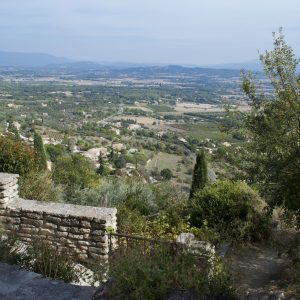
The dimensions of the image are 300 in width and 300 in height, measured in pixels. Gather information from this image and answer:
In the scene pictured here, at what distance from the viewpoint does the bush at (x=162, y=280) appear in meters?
3.83

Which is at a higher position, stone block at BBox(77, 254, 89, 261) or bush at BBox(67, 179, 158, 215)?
bush at BBox(67, 179, 158, 215)

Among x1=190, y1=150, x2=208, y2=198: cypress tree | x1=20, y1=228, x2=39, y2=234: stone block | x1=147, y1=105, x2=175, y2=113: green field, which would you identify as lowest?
x1=147, y1=105, x2=175, y2=113: green field

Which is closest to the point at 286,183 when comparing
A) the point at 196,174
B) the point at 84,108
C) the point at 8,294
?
the point at 8,294

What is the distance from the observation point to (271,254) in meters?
8.71

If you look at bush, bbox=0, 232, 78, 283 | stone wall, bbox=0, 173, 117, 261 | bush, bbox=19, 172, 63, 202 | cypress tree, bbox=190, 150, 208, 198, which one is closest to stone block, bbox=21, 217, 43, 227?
stone wall, bbox=0, 173, 117, 261

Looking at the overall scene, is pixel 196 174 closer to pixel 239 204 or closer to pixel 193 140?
pixel 239 204

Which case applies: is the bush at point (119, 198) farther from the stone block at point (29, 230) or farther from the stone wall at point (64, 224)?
the stone block at point (29, 230)

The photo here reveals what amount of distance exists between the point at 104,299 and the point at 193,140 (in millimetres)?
66607

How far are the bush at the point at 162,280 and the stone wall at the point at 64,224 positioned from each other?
2863 millimetres

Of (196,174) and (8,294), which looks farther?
(196,174)

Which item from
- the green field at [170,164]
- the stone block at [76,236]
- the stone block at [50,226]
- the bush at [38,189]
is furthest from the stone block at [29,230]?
the green field at [170,164]

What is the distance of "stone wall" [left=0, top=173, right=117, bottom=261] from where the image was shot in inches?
273

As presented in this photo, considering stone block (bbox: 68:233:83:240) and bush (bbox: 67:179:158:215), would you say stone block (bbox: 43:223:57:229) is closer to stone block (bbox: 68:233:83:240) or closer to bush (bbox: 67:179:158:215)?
stone block (bbox: 68:233:83:240)

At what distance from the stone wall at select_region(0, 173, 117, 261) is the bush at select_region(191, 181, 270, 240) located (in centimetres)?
266
